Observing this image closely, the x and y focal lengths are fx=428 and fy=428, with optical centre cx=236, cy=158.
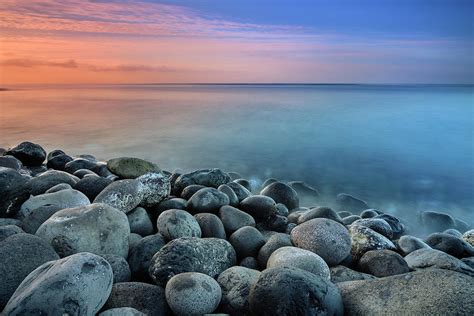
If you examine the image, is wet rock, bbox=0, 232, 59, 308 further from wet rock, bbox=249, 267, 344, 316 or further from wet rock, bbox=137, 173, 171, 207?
wet rock, bbox=137, 173, 171, 207

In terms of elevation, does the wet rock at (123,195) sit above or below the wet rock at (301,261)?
above

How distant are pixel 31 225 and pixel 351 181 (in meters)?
6.86

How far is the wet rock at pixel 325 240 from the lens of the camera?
11.4 feet

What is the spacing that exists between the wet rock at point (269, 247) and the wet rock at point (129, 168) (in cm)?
217

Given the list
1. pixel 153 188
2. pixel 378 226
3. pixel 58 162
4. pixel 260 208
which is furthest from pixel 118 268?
pixel 58 162

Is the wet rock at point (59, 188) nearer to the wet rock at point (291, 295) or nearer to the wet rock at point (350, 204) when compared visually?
the wet rock at point (291, 295)

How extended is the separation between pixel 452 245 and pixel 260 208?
2.01m

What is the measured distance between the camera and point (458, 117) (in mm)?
21828

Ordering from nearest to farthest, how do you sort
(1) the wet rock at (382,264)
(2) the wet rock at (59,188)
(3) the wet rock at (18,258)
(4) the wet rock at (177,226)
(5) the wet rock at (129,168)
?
1. (3) the wet rock at (18,258)
2. (1) the wet rock at (382,264)
3. (4) the wet rock at (177,226)
4. (2) the wet rock at (59,188)
5. (5) the wet rock at (129,168)

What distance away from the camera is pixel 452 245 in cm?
441

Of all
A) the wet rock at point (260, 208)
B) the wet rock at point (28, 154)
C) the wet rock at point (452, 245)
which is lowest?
the wet rock at point (452, 245)

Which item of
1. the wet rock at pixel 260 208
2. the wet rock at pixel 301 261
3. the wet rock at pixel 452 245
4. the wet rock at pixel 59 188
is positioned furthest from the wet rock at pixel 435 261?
the wet rock at pixel 59 188

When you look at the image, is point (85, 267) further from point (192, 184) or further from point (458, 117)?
point (458, 117)

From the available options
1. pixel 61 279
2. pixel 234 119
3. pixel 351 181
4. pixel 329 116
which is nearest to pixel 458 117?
pixel 329 116
